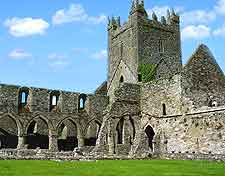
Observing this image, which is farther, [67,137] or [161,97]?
[67,137]

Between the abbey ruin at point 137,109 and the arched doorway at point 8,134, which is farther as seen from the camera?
the arched doorway at point 8,134

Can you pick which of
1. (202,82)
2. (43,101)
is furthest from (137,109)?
(43,101)

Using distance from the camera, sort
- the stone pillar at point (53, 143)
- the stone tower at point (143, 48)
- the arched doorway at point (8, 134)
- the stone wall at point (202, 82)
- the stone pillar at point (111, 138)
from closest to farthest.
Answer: the stone wall at point (202, 82)
the stone pillar at point (111, 138)
the stone pillar at point (53, 143)
the arched doorway at point (8, 134)
the stone tower at point (143, 48)

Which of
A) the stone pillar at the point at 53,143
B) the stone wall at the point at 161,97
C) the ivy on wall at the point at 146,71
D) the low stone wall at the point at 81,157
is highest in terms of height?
the ivy on wall at the point at 146,71

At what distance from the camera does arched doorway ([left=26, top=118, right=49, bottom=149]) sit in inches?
1496

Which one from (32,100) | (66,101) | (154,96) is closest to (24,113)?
(32,100)

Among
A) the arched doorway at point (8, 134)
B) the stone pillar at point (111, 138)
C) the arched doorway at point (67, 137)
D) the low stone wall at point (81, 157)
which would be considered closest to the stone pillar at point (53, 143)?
the arched doorway at point (67, 137)

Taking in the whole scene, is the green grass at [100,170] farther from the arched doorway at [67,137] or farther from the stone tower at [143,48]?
the stone tower at [143,48]

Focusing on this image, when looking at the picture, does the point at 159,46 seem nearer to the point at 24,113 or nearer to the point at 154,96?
the point at 154,96

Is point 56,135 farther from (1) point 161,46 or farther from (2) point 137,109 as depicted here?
(1) point 161,46

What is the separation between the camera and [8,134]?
124 ft

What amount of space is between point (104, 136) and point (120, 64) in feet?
56.0

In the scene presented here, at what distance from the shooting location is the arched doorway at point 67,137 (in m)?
39.1

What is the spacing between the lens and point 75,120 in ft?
122
